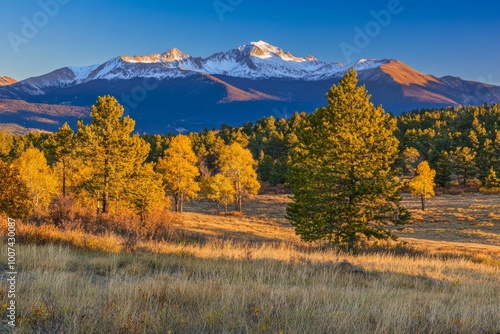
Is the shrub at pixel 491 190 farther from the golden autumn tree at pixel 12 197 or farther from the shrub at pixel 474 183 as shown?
the golden autumn tree at pixel 12 197

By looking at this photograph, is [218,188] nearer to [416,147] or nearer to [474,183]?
[474,183]

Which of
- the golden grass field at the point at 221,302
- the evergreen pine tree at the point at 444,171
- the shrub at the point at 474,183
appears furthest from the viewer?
the shrub at the point at 474,183

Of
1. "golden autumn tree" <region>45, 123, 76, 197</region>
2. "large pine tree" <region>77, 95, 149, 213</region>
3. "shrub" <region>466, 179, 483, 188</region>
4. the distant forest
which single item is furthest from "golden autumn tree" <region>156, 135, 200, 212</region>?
"shrub" <region>466, 179, 483, 188</region>

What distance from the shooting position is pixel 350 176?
731 inches

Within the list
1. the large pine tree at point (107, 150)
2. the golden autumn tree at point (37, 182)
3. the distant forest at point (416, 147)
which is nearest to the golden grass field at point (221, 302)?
the large pine tree at point (107, 150)

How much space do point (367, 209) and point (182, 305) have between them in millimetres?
15751

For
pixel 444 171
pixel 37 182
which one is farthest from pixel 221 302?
pixel 444 171

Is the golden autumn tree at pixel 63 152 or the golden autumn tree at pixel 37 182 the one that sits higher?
the golden autumn tree at pixel 63 152

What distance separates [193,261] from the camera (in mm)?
7855

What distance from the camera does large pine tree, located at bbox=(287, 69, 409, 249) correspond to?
59.3ft

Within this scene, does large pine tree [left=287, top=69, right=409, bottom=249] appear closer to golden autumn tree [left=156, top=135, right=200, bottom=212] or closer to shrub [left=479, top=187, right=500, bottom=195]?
golden autumn tree [left=156, top=135, right=200, bottom=212]

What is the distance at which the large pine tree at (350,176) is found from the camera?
1806 cm

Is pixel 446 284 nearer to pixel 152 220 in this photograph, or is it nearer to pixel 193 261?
pixel 193 261

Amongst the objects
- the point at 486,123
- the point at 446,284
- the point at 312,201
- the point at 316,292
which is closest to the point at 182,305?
the point at 316,292
